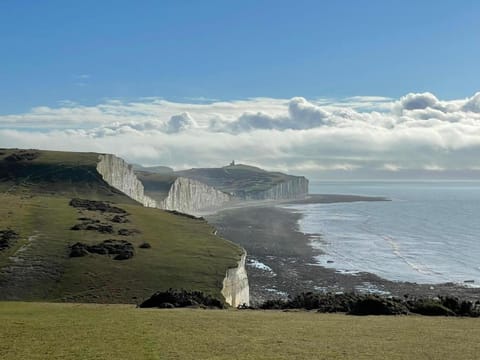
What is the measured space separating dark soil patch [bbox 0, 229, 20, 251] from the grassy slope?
1.03 m

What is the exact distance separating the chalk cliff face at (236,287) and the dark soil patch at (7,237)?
28.1 m

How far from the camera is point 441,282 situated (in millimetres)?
85188

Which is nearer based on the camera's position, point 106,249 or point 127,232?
point 106,249

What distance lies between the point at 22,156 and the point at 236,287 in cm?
12436

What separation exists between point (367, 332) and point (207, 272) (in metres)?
39.8

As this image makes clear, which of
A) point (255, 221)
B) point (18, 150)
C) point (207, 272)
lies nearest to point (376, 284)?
point (207, 272)

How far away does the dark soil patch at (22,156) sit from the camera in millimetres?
167875

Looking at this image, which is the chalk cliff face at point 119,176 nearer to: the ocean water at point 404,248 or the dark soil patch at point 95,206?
the dark soil patch at point 95,206

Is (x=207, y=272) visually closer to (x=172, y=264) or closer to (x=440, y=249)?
(x=172, y=264)

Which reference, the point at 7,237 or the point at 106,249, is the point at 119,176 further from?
the point at 106,249

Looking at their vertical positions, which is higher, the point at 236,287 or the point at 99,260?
the point at 99,260

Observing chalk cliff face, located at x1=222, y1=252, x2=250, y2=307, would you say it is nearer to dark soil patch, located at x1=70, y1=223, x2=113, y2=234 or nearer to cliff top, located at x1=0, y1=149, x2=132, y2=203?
dark soil patch, located at x1=70, y1=223, x2=113, y2=234

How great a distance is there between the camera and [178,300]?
4191 cm

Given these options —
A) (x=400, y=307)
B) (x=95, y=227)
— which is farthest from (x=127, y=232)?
(x=400, y=307)
